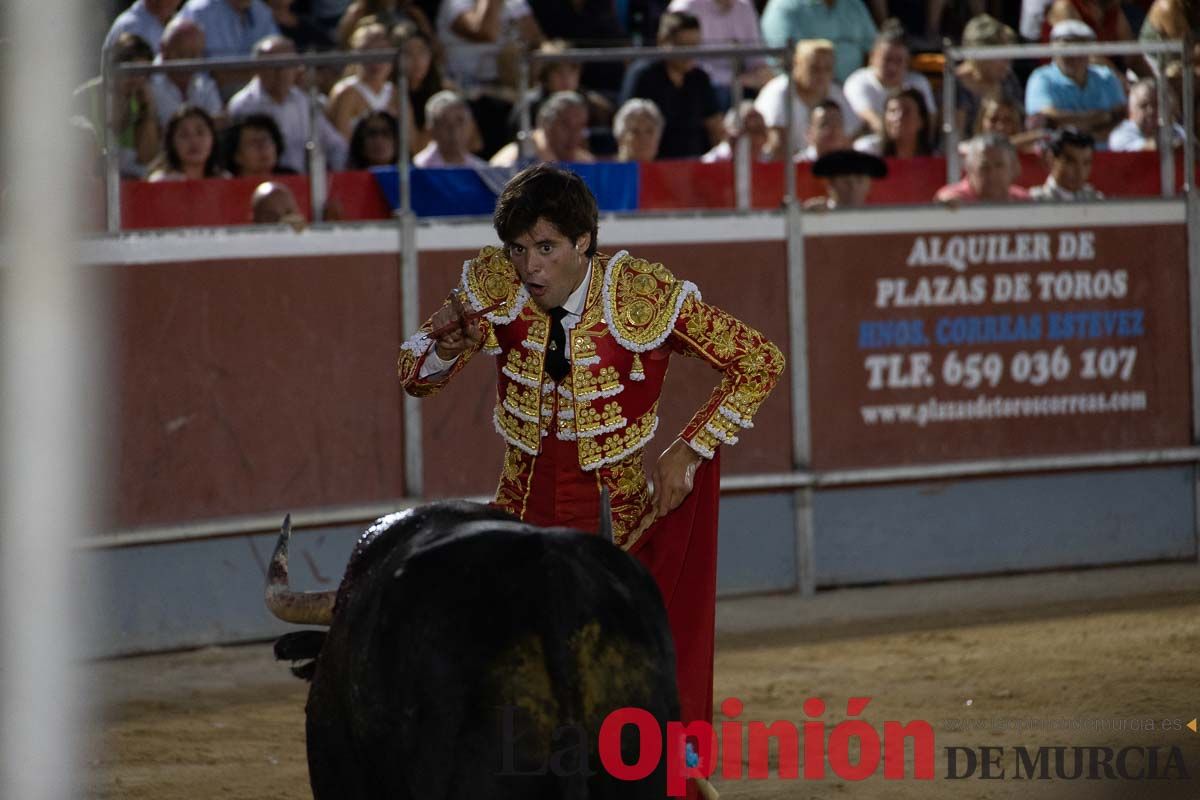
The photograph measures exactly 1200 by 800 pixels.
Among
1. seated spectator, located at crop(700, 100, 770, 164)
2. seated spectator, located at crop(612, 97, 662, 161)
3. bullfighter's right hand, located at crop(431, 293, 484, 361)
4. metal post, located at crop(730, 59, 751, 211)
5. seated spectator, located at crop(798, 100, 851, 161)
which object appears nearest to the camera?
bullfighter's right hand, located at crop(431, 293, 484, 361)

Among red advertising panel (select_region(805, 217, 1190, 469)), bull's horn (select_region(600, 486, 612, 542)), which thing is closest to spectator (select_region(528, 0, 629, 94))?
red advertising panel (select_region(805, 217, 1190, 469))

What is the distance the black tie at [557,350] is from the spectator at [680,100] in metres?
4.97

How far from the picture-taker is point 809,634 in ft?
22.6

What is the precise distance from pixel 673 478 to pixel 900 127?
17.7ft

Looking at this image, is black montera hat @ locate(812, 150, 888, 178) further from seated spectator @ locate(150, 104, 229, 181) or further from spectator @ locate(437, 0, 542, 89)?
seated spectator @ locate(150, 104, 229, 181)

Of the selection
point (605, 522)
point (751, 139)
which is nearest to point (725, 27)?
point (751, 139)

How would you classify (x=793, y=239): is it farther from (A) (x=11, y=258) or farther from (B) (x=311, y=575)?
(A) (x=11, y=258)

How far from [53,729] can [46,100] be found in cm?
46

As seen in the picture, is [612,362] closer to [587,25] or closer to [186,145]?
[186,145]

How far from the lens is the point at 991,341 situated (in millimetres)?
7758

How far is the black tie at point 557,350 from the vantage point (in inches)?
141

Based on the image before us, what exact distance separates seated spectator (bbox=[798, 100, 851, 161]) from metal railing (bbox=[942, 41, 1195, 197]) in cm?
47

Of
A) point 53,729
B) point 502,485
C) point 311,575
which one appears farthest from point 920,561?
point 53,729

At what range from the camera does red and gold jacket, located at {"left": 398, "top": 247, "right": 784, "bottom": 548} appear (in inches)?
140
